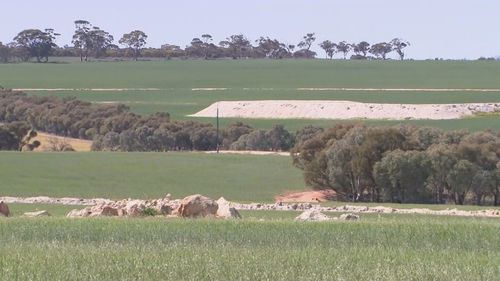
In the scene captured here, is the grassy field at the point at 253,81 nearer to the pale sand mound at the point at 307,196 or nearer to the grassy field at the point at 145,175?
the grassy field at the point at 145,175

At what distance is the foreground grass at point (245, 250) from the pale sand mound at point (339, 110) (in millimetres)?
60400

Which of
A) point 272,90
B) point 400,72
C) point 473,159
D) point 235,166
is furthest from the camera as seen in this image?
point 400,72

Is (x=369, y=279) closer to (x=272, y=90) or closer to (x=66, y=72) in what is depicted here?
(x=272, y=90)

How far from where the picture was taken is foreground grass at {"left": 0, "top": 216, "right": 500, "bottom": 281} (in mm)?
13398

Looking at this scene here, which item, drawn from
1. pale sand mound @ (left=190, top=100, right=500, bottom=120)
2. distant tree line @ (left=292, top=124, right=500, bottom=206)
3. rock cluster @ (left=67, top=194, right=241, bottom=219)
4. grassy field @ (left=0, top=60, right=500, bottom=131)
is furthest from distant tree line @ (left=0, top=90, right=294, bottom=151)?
rock cluster @ (left=67, top=194, right=241, bottom=219)

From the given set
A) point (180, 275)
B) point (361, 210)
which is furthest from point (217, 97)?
point (180, 275)

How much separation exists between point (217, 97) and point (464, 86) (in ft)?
101

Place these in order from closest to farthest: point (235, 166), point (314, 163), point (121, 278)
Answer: point (121, 278) → point (314, 163) → point (235, 166)

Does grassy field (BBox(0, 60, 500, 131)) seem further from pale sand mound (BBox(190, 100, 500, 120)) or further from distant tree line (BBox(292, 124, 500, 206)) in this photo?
distant tree line (BBox(292, 124, 500, 206))

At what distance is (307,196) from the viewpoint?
140ft

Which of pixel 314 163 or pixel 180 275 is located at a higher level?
pixel 180 275

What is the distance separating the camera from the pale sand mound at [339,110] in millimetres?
82938

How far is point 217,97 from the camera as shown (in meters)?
106

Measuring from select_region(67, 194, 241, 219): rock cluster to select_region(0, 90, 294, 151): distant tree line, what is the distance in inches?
1329
